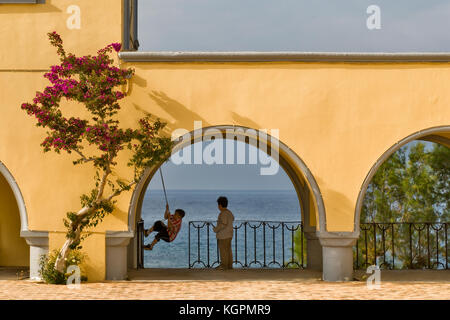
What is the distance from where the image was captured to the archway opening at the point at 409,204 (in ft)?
60.5

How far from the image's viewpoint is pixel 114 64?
1193 cm

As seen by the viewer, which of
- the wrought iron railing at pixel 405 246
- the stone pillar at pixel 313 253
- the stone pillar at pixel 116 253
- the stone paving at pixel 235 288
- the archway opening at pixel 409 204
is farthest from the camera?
the wrought iron railing at pixel 405 246

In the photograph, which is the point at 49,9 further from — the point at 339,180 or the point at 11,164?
the point at 339,180

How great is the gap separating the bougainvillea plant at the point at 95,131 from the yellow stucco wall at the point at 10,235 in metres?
3.00

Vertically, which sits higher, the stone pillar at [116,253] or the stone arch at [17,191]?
the stone arch at [17,191]

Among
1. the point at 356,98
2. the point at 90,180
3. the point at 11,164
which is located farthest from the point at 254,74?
the point at 11,164

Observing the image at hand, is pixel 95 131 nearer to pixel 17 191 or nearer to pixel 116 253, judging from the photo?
pixel 17 191

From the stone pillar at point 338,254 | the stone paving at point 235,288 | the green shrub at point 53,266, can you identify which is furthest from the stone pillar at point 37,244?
the stone pillar at point 338,254

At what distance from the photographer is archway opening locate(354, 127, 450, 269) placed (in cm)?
1845

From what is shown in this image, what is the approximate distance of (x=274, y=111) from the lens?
38.8 feet

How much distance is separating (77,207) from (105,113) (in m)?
1.80

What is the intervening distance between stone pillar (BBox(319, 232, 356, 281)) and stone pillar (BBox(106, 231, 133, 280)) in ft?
11.5

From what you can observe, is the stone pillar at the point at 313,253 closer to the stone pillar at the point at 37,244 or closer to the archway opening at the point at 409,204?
the archway opening at the point at 409,204

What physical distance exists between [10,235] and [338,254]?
705cm
